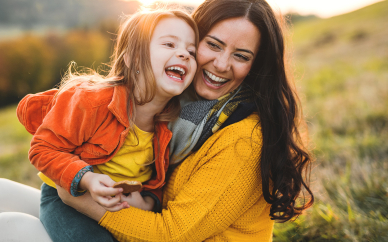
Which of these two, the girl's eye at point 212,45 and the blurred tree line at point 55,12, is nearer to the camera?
the girl's eye at point 212,45

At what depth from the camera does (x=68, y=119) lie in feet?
4.77

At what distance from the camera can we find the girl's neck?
69.8 inches

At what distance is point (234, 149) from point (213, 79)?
1.84 feet

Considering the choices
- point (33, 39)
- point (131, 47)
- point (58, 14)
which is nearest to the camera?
point (131, 47)

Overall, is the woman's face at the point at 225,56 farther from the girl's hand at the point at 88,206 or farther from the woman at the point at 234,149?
the girl's hand at the point at 88,206

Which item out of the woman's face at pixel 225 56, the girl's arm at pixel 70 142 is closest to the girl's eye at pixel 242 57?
the woman's face at pixel 225 56

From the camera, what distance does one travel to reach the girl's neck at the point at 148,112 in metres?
1.77

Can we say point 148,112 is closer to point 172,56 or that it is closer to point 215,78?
point 172,56

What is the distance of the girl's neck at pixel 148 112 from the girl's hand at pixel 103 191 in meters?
0.56

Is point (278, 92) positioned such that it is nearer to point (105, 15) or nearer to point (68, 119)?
point (68, 119)

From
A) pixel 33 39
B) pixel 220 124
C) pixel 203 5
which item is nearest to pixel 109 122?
pixel 220 124

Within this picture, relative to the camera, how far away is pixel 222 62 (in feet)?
5.81

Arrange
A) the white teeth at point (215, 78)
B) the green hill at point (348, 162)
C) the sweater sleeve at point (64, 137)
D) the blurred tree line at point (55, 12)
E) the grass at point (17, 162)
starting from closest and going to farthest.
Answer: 1. the sweater sleeve at point (64, 137)
2. the white teeth at point (215, 78)
3. the green hill at point (348, 162)
4. the grass at point (17, 162)
5. the blurred tree line at point (55, 12)

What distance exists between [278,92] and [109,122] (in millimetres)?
1085
